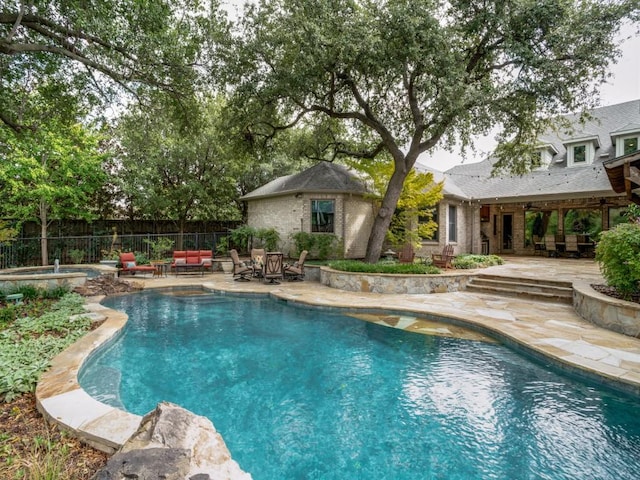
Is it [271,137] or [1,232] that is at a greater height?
[271,137]

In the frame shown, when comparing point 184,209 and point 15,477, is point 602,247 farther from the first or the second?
point 184,209

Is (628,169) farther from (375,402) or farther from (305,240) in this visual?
(305,240)

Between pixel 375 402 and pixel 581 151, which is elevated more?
pixel 581 151

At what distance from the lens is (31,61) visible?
316 inches

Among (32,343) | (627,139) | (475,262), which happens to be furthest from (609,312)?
(627,139)

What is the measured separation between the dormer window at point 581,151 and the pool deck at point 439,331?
8.25m

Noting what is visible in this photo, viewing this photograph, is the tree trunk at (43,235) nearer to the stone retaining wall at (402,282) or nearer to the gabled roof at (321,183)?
the gabled roof at (321,183)

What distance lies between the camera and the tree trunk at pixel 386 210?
40.8 feet

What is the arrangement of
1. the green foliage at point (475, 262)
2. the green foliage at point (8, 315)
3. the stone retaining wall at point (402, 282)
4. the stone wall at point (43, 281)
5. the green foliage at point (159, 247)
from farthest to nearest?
the green foliage at point (159, 247) < the green foliage at point (475, 262) < the stone retaining wall at point (402, 282) < the stone wall at point (43, 281) < the green foliage at point (8, 315)

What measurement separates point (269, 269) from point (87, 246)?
10083 millimetres

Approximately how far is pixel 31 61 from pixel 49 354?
718cm

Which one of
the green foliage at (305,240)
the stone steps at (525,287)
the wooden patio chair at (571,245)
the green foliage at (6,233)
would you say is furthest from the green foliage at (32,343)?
the wooden patio chair at (571,245)

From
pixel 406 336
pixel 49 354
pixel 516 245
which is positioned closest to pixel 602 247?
pixel 406 336

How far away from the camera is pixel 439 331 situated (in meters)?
6.92
